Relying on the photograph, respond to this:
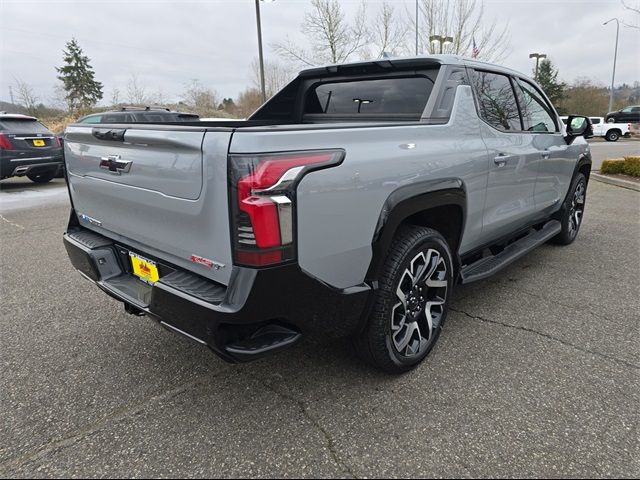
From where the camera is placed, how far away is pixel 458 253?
3.10 metres

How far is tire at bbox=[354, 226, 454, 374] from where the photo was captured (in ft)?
7.86

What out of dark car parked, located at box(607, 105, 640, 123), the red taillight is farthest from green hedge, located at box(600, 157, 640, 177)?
dark car parked, located at box(607, 105, 640, 123)

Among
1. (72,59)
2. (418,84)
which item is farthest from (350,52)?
(72,59)

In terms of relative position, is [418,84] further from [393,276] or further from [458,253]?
[393,276]

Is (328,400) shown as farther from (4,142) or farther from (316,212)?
(4,142)

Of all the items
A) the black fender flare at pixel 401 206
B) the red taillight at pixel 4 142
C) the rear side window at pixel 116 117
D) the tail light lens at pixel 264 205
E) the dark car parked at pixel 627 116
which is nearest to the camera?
the tail light lens at pixel 264 205

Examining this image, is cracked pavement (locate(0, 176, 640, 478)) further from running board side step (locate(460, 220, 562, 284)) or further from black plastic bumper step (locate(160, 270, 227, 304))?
black plastic bumper step (locate(160, 270, 227, 304))

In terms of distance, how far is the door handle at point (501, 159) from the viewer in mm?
3197

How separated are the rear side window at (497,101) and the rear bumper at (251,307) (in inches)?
73.5

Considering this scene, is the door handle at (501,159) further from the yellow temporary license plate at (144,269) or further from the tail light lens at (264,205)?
the yellow temporary license plate at (144,269)

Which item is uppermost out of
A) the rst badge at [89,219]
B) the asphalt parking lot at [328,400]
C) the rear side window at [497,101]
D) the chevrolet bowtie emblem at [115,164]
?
the rear side window at [497,101]

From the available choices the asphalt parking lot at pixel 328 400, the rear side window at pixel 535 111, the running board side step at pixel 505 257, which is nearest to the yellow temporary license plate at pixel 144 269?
the asphalt parking lot at pixel 328 400

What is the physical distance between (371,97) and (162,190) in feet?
6.54

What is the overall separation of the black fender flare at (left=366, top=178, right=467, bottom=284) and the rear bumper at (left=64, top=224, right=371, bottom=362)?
186 mm
